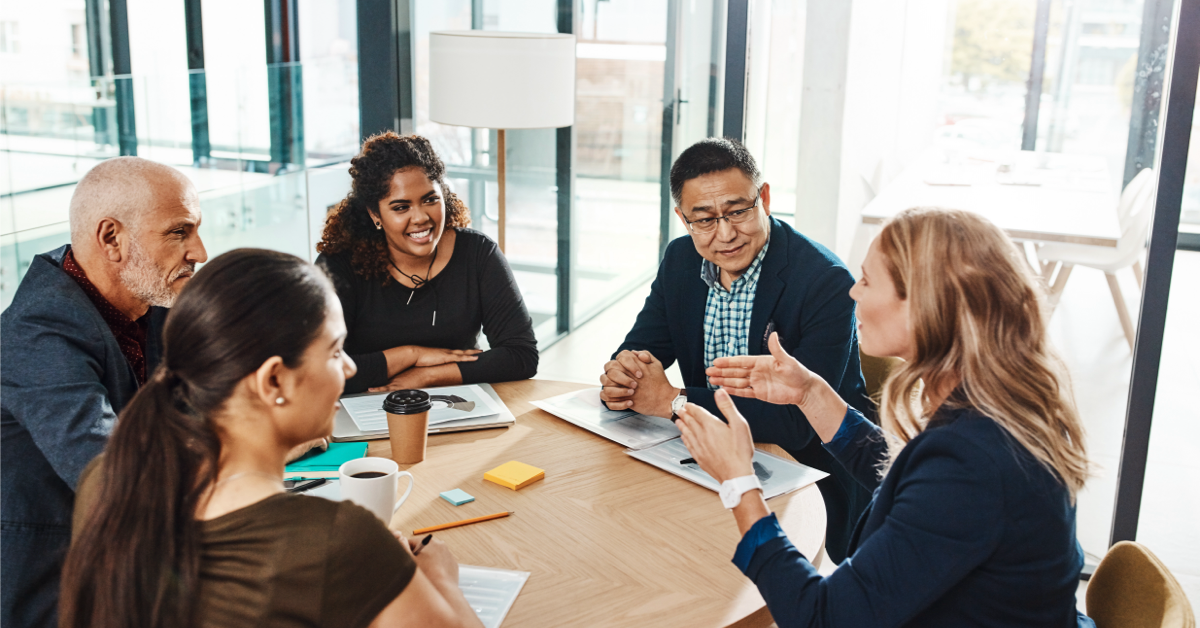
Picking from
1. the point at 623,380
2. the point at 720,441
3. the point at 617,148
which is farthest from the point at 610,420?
the point at 617,148

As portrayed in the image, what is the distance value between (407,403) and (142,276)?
1.77ft

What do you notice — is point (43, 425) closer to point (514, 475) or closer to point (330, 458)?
point (330, 458)

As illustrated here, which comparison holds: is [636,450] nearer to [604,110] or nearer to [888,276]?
[888,276]

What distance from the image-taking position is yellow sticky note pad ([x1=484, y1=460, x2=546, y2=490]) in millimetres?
1722

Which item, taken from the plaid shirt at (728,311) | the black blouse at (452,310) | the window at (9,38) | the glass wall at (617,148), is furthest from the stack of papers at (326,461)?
the glass wall at (617,148)

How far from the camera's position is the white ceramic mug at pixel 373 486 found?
1442mm

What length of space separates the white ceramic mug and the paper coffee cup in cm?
29

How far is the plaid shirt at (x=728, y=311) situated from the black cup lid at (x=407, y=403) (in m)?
0.83

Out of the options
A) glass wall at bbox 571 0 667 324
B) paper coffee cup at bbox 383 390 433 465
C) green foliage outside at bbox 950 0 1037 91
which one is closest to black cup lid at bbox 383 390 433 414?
paper coffee cup at bbox 383 390 433 465

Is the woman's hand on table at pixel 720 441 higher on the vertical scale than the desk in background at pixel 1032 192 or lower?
lower

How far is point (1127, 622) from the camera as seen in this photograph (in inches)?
54.9

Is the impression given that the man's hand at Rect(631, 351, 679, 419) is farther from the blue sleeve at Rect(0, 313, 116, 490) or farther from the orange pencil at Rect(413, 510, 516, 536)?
the blue sleeve at Rect(0, 313, 116, 490)

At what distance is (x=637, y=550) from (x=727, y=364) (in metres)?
0.53

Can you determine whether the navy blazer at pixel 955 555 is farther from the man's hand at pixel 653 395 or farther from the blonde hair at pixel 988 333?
the man's hand at pixel 653 395
